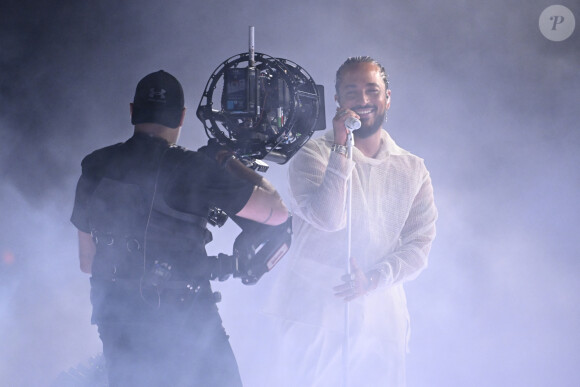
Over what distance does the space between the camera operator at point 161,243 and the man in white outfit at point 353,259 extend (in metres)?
0.53

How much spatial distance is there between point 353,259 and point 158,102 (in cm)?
97

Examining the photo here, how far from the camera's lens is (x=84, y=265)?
2.16 metres

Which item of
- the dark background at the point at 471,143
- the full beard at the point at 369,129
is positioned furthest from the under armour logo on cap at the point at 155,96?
the dark background at the point at 471,143

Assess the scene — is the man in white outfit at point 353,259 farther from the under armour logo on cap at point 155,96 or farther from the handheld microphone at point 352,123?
the under armour logo on cap at point 155,96

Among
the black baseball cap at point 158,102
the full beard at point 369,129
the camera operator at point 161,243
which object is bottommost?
the camera operator at point 161,243

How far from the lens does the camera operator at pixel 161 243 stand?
184 cm

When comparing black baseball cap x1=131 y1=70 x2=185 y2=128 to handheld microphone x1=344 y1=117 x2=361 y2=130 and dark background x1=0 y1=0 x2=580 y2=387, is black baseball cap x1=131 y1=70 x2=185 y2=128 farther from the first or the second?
→ dark background x1=0 y1=0 x2=580 y2=387

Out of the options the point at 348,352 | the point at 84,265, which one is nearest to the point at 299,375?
the point at 348,352

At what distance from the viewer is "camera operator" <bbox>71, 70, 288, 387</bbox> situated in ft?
6.02

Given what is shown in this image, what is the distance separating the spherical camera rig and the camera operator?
11 cm

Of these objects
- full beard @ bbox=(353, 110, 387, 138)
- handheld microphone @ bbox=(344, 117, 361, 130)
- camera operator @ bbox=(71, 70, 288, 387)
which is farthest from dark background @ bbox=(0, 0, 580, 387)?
camera operator @ bbox=(71, 70, 288, 387)

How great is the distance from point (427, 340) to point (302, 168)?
1.91 metres

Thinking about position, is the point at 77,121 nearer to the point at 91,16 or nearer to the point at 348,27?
the point at 91,16

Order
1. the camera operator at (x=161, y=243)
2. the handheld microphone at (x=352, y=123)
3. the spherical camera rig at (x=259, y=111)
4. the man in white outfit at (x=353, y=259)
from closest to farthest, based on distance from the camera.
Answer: the camera operator at (x=161, y=243) < the spherical camera rig at (x=259, y=111) < the handheld microphone at (x=352, y=123) < the man in white outfit at (x=353, y=259)
